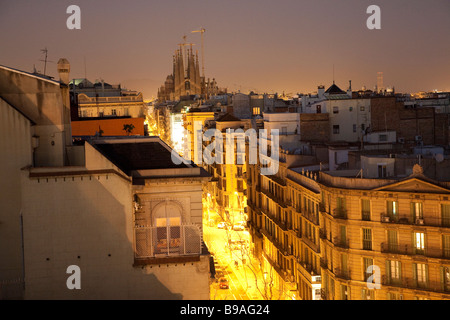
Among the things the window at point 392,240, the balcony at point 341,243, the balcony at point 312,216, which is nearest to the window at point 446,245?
the window at point 392,240

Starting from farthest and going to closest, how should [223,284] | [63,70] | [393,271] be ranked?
[223,284], [393,271], [63,70]

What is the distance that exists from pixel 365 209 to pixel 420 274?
15.0 ft

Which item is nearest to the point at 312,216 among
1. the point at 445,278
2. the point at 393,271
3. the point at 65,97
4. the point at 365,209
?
the point at 365,209

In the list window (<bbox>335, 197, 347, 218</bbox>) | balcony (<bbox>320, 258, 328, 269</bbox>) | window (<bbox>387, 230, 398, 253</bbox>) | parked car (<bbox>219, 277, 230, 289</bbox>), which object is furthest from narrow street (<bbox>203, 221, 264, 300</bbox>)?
window (<bbox>387, 230, 398, 253</bbox>)

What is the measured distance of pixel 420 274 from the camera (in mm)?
33375

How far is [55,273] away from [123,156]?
197 inches

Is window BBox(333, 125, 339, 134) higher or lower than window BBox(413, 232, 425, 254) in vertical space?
higher

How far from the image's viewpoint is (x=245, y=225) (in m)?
73.8

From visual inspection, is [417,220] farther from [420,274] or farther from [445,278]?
[445,278]

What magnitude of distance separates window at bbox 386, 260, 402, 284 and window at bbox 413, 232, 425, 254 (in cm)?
129

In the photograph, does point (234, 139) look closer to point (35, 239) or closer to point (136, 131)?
point (136, 131)

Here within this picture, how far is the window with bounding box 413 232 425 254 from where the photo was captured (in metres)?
33.3

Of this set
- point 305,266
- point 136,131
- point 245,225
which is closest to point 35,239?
point 305,266

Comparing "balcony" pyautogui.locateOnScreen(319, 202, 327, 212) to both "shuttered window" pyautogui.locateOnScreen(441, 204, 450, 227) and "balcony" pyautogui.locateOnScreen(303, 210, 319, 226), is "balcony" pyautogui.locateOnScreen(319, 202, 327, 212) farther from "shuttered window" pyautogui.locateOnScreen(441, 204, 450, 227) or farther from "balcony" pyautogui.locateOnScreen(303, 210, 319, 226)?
"shuttered window" pyautogui.locateOnScreen(441, 204, 450, 227)
